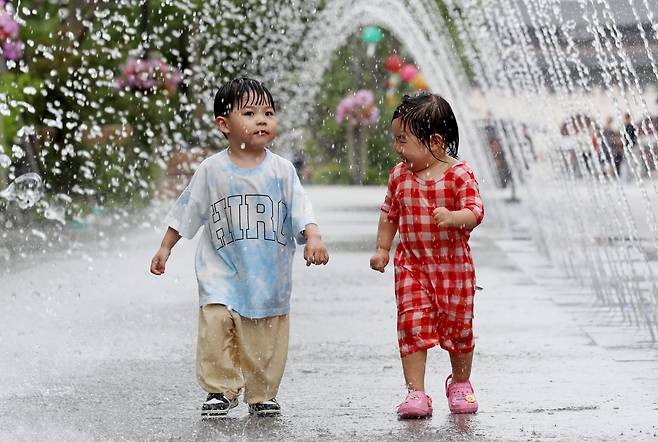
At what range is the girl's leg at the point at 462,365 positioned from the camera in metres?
5.44

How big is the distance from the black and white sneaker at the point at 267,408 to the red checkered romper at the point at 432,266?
1.61 ft

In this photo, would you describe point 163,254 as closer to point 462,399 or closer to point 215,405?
point 215,405

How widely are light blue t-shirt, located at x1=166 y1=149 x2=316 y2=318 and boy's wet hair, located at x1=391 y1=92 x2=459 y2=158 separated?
1.50 ft

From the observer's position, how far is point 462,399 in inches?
213

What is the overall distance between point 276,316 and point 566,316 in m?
3.11

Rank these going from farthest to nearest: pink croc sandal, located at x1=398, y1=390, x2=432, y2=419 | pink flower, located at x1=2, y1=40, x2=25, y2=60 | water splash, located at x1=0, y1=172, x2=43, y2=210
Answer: water splash, located at x1=0, y1=172, x2=43, y2=210, pink flower, located at x1=2, y1=40, x2=25, y2=60, pink croc sandal, located at x1=398, y1=390, x2=432, y2=419

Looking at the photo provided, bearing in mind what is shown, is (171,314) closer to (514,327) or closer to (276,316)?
(514,327)

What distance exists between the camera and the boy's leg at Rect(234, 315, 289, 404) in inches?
213

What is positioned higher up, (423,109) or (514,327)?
(423,109)

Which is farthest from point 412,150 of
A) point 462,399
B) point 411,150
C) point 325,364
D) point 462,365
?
point 325,364

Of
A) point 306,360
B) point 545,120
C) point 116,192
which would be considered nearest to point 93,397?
point 306,360

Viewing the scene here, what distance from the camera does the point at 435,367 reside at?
6535mm

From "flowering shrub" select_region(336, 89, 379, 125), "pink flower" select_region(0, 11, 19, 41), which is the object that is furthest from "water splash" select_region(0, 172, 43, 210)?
"flowering shrub" select_region(336, 89, 379, 125)

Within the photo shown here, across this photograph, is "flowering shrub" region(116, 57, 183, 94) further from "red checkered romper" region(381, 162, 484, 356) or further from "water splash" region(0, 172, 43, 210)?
"red checkered romper" region(381, 162, 484, 356)
